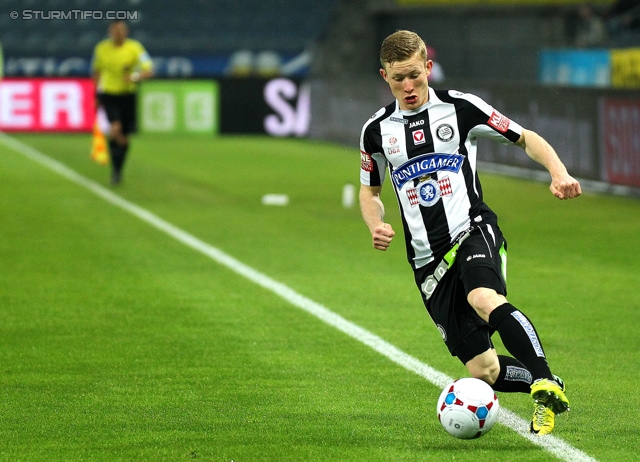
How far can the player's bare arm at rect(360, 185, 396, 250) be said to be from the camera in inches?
223

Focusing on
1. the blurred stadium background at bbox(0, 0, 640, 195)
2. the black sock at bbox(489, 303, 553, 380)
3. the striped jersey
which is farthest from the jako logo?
the blurred stadium background at bbox(0, 0, 640, 195)

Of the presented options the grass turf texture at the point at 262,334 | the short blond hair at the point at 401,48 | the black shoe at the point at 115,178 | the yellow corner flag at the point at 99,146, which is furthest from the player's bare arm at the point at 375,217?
the yellow corner flag at the point at 99,146

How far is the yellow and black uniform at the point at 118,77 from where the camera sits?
18.8 m

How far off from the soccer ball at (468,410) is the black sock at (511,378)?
1.02 feet

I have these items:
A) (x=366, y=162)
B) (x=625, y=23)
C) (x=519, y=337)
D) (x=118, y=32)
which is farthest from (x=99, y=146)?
(x=519, y=337)

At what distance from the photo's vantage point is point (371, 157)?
19.7ft

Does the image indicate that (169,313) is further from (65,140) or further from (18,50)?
(18,50)

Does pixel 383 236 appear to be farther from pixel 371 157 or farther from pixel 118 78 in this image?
pixel 118 78

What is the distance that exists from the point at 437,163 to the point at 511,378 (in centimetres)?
100

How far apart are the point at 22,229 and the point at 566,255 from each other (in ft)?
18.3

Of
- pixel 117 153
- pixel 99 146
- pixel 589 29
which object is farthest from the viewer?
pixel 589 29

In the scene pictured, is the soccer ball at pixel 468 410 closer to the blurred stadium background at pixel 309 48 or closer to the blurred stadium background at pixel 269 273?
the blurred stadium background at pixel 269 273

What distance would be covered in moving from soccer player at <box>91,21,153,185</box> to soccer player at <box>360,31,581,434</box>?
13.1 meters

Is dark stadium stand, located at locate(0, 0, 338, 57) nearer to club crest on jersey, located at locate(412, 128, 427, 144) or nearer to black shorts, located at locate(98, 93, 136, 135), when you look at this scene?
black shorts, located at locate(98, 93, 136, 135)
